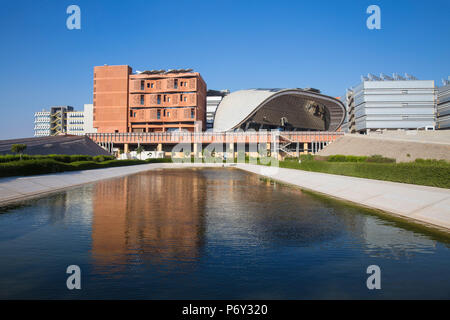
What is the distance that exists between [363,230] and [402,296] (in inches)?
175

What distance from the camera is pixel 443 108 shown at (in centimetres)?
10775

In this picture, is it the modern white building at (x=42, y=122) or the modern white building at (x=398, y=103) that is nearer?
the modern white building at (x=398, y=103)

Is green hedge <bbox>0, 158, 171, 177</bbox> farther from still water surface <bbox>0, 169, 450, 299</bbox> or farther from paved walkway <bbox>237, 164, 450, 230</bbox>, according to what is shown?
paved walkway <bbox>237, 164, 450, 230</bbox>

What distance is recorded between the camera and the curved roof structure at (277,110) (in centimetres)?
9488

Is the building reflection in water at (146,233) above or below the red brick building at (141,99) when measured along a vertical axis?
below

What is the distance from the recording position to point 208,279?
A: 5.09 metres

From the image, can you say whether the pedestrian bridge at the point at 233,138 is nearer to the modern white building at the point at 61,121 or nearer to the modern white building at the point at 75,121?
the modern white building at the point at 61,121

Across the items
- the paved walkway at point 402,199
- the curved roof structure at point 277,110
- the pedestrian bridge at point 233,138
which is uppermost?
the curved roof structure at point 277,110

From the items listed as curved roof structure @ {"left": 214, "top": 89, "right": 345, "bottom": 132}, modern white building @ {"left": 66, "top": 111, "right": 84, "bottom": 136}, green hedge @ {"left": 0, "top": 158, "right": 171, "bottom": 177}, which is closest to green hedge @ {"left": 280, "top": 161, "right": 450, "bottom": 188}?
green hedge @ {"left": 0, "top": 158, "right": 171, "bottom": 177}

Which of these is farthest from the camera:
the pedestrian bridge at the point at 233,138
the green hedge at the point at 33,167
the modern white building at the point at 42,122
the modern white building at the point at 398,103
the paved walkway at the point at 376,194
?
the modern white building at the point at 42,122

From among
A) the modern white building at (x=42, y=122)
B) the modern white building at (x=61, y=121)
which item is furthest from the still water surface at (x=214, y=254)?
the modern white building at (x=42, y=122)

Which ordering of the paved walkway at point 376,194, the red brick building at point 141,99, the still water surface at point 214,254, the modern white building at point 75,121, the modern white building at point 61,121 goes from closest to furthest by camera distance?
the still water surface at point 214,254, the paved walkway at point 376,194, the red brick building at point 141,99, the modern white building at point 75,121, the modern white building at point 61,121

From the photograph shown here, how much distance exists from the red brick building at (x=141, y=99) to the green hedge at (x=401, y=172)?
6726cm

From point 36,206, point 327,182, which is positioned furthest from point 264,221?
point 327,182
